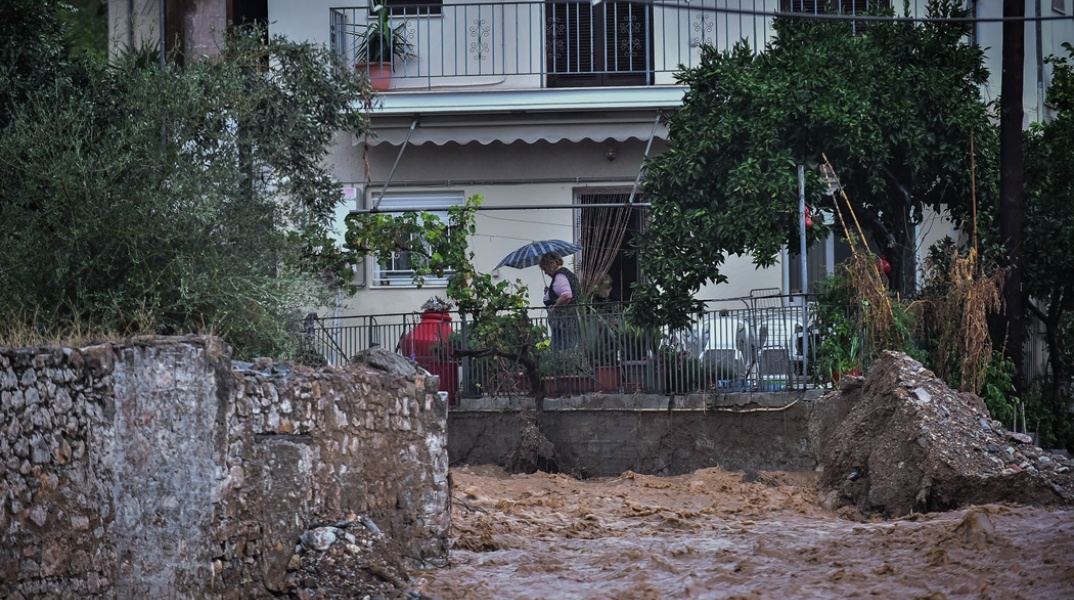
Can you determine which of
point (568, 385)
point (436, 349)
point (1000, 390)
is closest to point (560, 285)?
point (568, 385)

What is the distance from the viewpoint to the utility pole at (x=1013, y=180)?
1596cm

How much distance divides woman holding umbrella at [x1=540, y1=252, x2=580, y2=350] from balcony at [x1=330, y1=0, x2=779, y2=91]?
9.71 ft

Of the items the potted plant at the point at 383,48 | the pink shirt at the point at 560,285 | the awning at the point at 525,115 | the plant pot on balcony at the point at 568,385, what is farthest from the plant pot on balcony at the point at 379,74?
the plant pot on balcony at the point at 568,385

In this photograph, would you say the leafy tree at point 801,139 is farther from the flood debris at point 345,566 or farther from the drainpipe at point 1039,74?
the flood debris at point 345,566

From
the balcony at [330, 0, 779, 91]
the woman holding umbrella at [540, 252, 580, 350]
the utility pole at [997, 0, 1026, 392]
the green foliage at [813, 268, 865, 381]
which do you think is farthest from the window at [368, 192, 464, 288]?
the utility pole at [997, 0, 1026, 392]

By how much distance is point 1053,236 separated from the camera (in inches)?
684

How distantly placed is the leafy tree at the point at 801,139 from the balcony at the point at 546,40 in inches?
131

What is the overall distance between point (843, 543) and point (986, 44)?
438 inches

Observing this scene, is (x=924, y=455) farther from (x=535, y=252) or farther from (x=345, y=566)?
(x=535, y=252)

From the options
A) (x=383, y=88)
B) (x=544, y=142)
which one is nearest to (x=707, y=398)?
(x=544, y=142)

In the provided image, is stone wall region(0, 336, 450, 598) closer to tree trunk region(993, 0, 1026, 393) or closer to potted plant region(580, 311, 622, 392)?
potted plant region(580, 311, 622, 392)

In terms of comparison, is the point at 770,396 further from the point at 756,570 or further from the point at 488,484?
the point at 756,570

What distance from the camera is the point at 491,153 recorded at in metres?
20.2

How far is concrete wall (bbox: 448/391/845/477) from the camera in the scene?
613 inches
